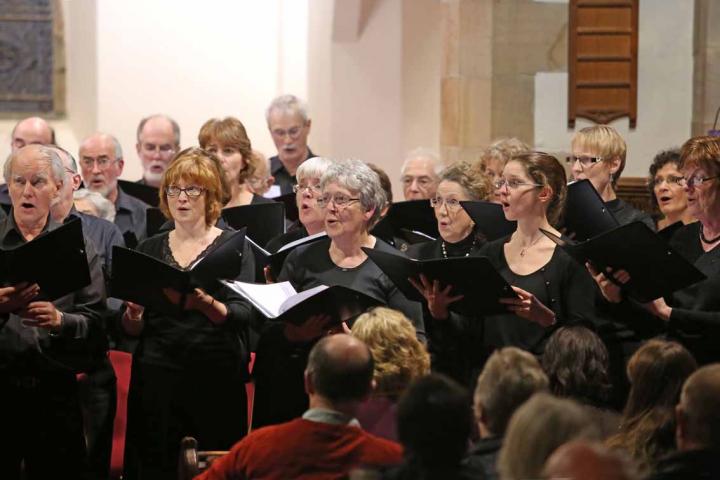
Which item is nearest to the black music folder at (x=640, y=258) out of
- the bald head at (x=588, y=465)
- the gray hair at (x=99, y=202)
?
the bald head at (x=588, y=465)

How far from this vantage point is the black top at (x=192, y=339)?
5.03 metres

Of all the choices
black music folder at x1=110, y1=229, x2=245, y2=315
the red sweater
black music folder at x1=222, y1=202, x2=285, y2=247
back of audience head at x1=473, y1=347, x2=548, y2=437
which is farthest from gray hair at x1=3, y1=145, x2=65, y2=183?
back of audience head at x1=473, y1=347, x2=548, y2=437

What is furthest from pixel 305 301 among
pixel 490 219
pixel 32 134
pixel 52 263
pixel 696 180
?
pixel 32 134

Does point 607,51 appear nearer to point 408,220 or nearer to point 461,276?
point 408,220

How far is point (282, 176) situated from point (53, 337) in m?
2.95

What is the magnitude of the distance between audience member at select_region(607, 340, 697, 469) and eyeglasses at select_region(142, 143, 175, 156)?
14.0ft

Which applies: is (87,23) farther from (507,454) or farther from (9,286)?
A: (507,454)

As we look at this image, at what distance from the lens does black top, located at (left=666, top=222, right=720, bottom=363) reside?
477 cm

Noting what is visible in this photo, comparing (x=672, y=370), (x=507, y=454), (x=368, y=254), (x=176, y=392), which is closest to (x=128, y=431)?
(x=176, y=392)

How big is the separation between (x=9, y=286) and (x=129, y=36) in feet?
18.6

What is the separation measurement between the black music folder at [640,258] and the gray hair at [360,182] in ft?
2.76

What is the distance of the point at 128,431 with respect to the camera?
518cm

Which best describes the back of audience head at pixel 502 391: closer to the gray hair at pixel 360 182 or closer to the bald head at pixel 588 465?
the bald head at pixel 588 465

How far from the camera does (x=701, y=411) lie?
3.21m
